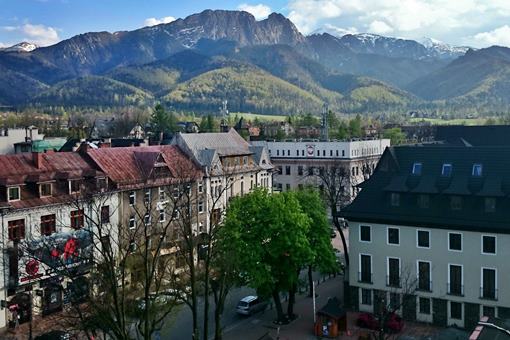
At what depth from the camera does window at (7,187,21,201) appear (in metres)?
43.7

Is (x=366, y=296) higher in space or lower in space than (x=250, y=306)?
higher

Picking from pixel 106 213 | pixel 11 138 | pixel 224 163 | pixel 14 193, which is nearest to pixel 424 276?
pixel 106 213

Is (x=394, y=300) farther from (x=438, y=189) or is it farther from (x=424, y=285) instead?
(x=438, y=189)

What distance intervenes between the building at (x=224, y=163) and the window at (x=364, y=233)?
17.2 meters

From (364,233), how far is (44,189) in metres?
25.3

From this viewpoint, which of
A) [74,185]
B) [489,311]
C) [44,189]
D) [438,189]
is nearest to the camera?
[489,311]

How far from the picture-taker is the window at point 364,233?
4509 cm

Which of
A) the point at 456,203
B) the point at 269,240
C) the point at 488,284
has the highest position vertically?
the point at 456,203

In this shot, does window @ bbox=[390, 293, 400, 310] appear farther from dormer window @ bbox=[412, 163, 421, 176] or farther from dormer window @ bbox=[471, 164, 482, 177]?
dormer window @ bbox=[471, 164, 482, 177]

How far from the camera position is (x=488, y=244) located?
40406 millimetres

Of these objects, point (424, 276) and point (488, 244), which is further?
point (424, 276)

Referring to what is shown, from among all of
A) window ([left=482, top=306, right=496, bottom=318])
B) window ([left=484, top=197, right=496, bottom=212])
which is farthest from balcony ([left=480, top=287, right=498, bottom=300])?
window ([left=484, top=197, right=496, bottom=212])

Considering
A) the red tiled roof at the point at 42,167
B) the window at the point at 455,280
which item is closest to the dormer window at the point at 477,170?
the window at the point at 455,280

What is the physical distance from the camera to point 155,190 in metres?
56.1
